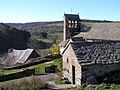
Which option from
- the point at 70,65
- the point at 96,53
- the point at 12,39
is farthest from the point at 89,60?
the point at 12,39

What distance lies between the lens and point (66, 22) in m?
53.3

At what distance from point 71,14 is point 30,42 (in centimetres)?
4057

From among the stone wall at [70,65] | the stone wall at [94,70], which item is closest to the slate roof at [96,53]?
the stone wall at [94,70]

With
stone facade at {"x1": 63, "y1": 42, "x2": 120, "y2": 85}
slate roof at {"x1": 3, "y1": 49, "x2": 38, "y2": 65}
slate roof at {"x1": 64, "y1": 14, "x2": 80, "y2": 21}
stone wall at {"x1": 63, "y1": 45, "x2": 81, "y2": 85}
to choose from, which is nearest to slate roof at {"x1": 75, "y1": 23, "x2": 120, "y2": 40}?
slate roof at {"x1": 64, "y1": 14, "x2": 80, "y2": 21}

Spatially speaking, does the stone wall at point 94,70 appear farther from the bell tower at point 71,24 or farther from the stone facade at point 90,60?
the bell tower at point 71,24

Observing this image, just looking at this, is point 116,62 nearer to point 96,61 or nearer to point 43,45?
point 96,61

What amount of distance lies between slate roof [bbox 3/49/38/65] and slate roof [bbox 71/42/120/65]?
29925 millimetres

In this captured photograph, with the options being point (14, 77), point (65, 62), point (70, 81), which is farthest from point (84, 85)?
point (14, 77)

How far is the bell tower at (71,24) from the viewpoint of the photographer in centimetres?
5328

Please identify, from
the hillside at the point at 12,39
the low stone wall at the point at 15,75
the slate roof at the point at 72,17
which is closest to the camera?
the low stone wall at the point at 15,75

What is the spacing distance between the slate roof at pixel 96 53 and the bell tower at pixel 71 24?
32303mm

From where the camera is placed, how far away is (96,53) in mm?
19672

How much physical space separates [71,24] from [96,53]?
35.1 meters

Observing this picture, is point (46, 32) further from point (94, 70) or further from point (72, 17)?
point (94, 70)
